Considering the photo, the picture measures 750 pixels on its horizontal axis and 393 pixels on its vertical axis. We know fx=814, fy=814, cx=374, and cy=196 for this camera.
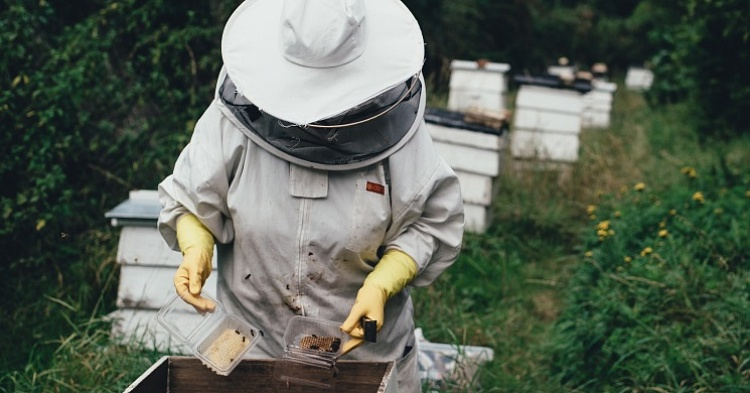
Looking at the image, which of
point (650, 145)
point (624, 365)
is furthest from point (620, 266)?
point (650, 145)

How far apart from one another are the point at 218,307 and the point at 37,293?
2.22 meters

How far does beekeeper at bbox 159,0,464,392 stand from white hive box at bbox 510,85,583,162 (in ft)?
16.4

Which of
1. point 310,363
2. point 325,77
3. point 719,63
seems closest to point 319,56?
point 325,77

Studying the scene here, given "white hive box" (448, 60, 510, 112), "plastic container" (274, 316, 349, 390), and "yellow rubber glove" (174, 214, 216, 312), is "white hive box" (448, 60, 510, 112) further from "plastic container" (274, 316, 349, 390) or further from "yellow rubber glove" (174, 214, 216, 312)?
"plastic container" (274, 316, 349, 390)

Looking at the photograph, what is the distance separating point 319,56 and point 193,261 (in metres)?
0.71

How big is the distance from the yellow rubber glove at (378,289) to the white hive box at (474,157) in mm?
3673

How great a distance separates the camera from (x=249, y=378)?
7.88ft

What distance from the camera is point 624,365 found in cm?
382

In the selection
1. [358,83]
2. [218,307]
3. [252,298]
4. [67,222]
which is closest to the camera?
[358,83]

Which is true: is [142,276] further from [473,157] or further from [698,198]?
[698,198]

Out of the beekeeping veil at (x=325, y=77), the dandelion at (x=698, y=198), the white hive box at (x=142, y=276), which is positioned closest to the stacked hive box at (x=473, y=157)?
the dandelion at (x=698, y=198)

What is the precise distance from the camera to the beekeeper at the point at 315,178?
7.55 feet

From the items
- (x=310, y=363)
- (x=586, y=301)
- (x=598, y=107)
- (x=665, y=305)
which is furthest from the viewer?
(x=598, y=107)

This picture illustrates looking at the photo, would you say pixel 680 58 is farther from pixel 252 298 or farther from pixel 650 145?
pixel 252 298
